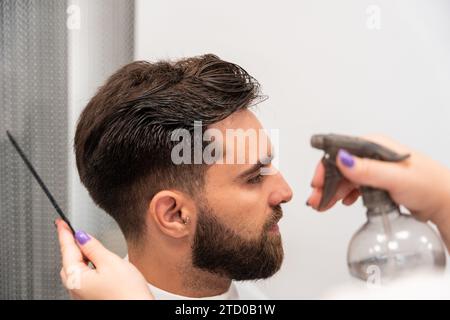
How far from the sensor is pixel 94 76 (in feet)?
4.35

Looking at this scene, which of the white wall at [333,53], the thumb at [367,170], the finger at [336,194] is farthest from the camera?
the white wall at [333,53]

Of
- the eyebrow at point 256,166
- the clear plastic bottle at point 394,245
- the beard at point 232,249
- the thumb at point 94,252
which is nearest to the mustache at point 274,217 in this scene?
the beard at point 232,249

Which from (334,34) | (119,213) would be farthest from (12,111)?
(334,34)

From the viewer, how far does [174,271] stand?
1.14 meters

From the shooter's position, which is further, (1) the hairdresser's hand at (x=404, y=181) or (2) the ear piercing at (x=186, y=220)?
(2) the ear piercing at (x=186, y=220)

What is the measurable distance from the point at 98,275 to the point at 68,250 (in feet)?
0.35

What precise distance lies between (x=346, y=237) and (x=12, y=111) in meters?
1.03

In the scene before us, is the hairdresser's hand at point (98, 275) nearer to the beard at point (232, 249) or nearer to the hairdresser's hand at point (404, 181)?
the beard at point (232, 249)

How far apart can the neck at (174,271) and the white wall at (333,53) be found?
442 millimetres

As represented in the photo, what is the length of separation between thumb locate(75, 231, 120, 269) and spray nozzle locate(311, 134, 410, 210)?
1.50ft

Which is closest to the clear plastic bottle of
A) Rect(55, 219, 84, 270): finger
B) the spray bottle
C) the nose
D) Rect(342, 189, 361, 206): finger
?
the spray bottle

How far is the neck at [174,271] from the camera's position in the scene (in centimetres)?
113

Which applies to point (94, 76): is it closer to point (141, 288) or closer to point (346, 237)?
point (141, 288)

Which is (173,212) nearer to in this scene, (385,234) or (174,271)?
(174,271)
